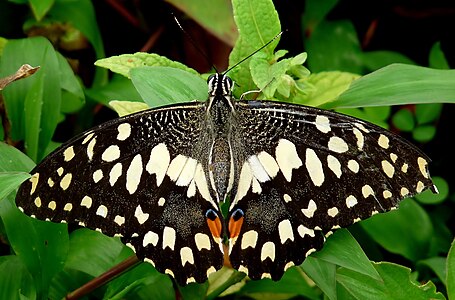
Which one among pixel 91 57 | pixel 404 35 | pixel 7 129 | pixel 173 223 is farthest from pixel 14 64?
pixel 404 35

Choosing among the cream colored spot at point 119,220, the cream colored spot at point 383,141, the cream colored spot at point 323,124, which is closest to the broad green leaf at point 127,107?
the cream colored spot at point 119,220

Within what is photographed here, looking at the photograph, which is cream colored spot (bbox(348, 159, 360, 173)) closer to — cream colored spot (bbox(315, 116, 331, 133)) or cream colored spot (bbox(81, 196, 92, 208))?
cream colored spot (bbox(315, 116, 331, 133))

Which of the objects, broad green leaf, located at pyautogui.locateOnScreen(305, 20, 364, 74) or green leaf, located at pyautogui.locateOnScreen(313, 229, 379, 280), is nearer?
green leaf, located at pyautogui.locateOnScreen(313, 229, 379, 280)

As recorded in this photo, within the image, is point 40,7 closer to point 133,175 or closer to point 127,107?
point 127,107

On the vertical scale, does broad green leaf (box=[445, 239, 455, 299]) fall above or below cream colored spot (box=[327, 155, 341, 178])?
below

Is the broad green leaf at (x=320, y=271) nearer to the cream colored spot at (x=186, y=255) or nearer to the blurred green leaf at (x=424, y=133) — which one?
the cream colored spot at (x=186, y=255)

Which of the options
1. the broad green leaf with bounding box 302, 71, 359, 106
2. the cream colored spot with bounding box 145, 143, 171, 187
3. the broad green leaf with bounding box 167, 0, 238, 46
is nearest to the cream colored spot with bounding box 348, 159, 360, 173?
the broad green leaf with bounding box 302, 71, 359, 106

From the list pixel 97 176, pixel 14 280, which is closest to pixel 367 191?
pixel 97 176
